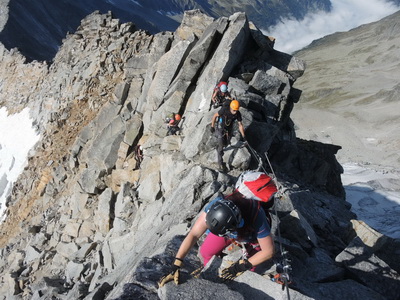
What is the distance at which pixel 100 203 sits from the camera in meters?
17.3

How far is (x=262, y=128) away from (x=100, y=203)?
9429 mm

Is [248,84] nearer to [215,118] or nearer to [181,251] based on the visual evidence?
[215,118]

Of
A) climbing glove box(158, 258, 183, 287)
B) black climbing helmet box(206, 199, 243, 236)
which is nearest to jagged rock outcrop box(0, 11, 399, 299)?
climbing glove box(158, 258, 183, 287)

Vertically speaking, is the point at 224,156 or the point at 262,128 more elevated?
the point at 262,128

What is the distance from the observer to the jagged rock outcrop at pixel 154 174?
306 inches

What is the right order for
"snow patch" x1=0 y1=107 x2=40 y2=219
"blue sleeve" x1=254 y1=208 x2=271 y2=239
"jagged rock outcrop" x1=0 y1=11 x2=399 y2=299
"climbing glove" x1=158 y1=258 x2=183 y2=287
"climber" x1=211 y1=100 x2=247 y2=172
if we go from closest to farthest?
"climbing glove" x1=158 y1=258 x2=183 y2=287, "blue sleeve" x1=254 y1=208 x2=271 y2=239, "jagged rock outcrop" x1=0 y1=11 x2=399 y2=299, "climber" x1=211 y1=100 x2=247 y2=172, "snow patch" x1=0 y1=107 x2=40 y2=219

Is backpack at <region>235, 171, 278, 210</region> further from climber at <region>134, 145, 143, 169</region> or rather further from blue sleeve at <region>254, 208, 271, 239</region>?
climber at <region>134, 145, 143, 169</region>

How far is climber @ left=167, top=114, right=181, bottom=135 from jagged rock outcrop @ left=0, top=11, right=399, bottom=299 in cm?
47

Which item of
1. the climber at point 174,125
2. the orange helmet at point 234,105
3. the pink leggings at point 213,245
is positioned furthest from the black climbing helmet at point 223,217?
the climber at point 174,125

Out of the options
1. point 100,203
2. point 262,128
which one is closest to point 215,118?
point 262,128

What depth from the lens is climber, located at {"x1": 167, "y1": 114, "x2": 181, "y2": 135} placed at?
1616cm

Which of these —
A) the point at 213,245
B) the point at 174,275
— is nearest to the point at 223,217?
the point at 174,275

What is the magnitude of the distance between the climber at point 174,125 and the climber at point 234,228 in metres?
10.6

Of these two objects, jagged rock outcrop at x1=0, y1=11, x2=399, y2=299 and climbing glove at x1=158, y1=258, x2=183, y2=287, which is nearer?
climbing glove at x1=158, y1=258, x2=183, y2=287
